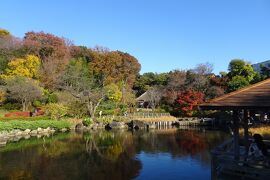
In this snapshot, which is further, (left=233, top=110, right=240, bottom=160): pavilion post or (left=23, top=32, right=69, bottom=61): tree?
(left=23, top=32, right=69, bottom=61): tree

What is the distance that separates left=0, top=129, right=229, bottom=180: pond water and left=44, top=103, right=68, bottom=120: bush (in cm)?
804

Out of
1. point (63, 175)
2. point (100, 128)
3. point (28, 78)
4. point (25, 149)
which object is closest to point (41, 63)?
point (28, 78)

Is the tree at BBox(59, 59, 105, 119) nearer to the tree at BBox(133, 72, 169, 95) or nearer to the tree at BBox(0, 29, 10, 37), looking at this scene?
the tree at BBox(133, 72, 169, 95)

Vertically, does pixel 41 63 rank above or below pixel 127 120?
above

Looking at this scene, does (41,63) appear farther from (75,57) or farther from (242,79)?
(242,79)

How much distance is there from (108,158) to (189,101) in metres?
24.1

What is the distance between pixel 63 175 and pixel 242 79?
32558 mm

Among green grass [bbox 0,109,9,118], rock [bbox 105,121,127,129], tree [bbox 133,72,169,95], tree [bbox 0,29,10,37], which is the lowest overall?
rock [bbox 105,121,127,129]

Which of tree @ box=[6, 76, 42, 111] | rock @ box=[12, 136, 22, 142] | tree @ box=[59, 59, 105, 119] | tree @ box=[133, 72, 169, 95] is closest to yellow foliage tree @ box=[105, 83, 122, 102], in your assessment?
tree @ box=[59, 59, 105, 119]

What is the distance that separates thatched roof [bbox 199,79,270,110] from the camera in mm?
9781

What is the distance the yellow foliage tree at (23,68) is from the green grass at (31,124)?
1018cm

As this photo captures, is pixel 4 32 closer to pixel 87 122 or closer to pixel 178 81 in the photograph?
pixel 87 122

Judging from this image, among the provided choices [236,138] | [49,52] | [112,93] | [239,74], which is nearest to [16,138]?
[112,93]

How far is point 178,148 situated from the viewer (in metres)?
24.7
